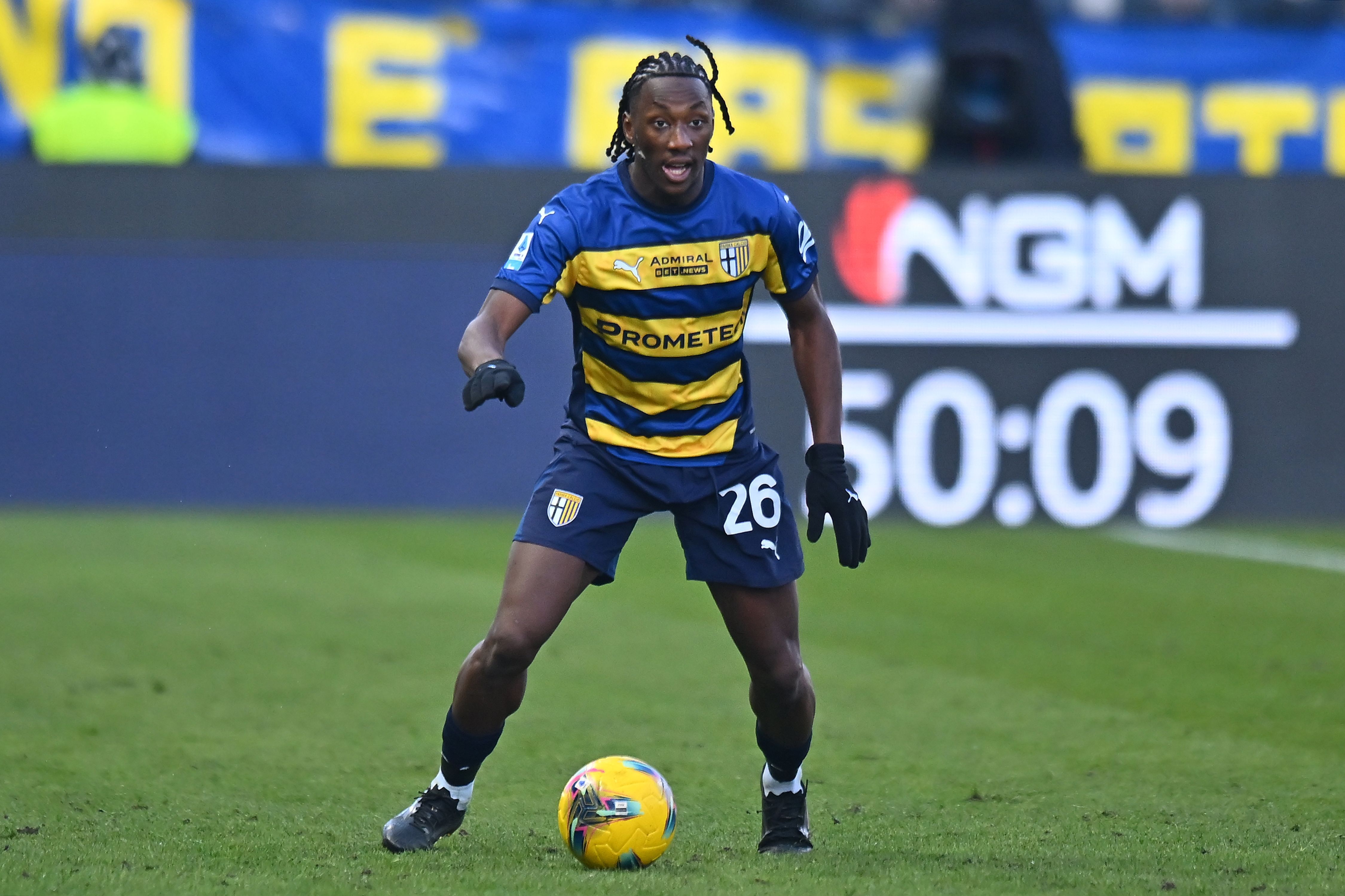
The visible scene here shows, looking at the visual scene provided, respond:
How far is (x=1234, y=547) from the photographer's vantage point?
1270 centimetres

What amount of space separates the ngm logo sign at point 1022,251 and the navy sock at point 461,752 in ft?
29.0

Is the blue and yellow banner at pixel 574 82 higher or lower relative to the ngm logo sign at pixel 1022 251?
higher

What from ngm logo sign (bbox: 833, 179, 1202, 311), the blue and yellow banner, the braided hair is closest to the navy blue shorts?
the braided hair

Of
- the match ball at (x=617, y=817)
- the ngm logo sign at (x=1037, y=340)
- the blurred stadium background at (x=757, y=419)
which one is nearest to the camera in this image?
the match ball at (x=617, y=817)

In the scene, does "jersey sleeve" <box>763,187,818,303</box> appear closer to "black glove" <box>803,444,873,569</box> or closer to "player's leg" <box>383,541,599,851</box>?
"black glove" <box>803,444,873,569</box>

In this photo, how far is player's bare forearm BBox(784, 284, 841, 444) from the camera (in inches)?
199

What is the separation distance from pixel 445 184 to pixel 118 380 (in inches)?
104

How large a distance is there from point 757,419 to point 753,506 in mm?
8356

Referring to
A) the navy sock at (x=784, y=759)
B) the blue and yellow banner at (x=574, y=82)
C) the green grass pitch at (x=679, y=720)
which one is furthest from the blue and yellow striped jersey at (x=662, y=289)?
the blue and yellow banner at (x=574, y=82)

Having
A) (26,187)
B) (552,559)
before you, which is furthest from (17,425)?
(552,559)

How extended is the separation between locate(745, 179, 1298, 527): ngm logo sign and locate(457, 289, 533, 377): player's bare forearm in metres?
8.49

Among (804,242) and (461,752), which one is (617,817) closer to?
(461,752)

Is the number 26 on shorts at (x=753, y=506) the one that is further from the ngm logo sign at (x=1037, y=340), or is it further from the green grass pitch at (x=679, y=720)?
the ngm logo sign at (x=1037, y=340)

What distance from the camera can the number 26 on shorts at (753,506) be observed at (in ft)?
16.1
